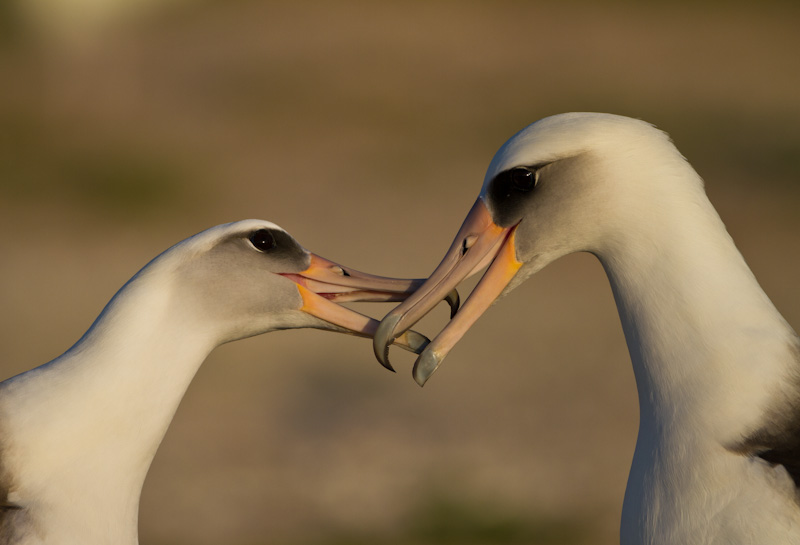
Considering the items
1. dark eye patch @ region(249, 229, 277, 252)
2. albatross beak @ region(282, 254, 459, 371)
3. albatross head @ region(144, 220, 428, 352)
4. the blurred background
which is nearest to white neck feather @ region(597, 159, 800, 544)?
albatross beak @ region(282, 254, 459, 371)

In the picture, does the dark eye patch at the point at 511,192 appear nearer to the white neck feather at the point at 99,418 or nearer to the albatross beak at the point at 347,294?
the albatross beak at the point at 347,294

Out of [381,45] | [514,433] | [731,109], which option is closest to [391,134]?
[381,45]

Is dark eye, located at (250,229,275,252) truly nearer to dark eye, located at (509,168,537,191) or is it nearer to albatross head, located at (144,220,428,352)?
albatross head, located at (144,220,428,352)

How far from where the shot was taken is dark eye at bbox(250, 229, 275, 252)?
4.41 meters

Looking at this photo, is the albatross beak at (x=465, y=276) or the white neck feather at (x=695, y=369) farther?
the albatross beak at (x=465, y=276)

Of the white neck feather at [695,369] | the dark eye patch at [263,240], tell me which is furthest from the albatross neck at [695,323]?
the dark eye patch at [263,240]

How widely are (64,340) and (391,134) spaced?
7281mm

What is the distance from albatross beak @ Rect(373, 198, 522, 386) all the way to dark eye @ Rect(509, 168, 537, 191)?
6.8 inches

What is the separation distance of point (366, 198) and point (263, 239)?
922 cm

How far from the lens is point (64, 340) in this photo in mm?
10312

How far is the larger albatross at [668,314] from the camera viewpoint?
11.3ft

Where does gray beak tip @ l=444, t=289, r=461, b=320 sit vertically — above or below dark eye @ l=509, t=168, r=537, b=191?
below

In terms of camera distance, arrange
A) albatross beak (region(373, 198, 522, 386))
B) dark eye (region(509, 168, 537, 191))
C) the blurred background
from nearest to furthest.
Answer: dark eye (region(509, 168, 537, 191))
albatross beak (region(373, 198, 522, 386))
the blurred background

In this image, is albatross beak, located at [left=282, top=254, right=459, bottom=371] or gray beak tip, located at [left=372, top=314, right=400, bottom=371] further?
albatross beak, located at [left=282, top=254, right=459, bottom=371]
